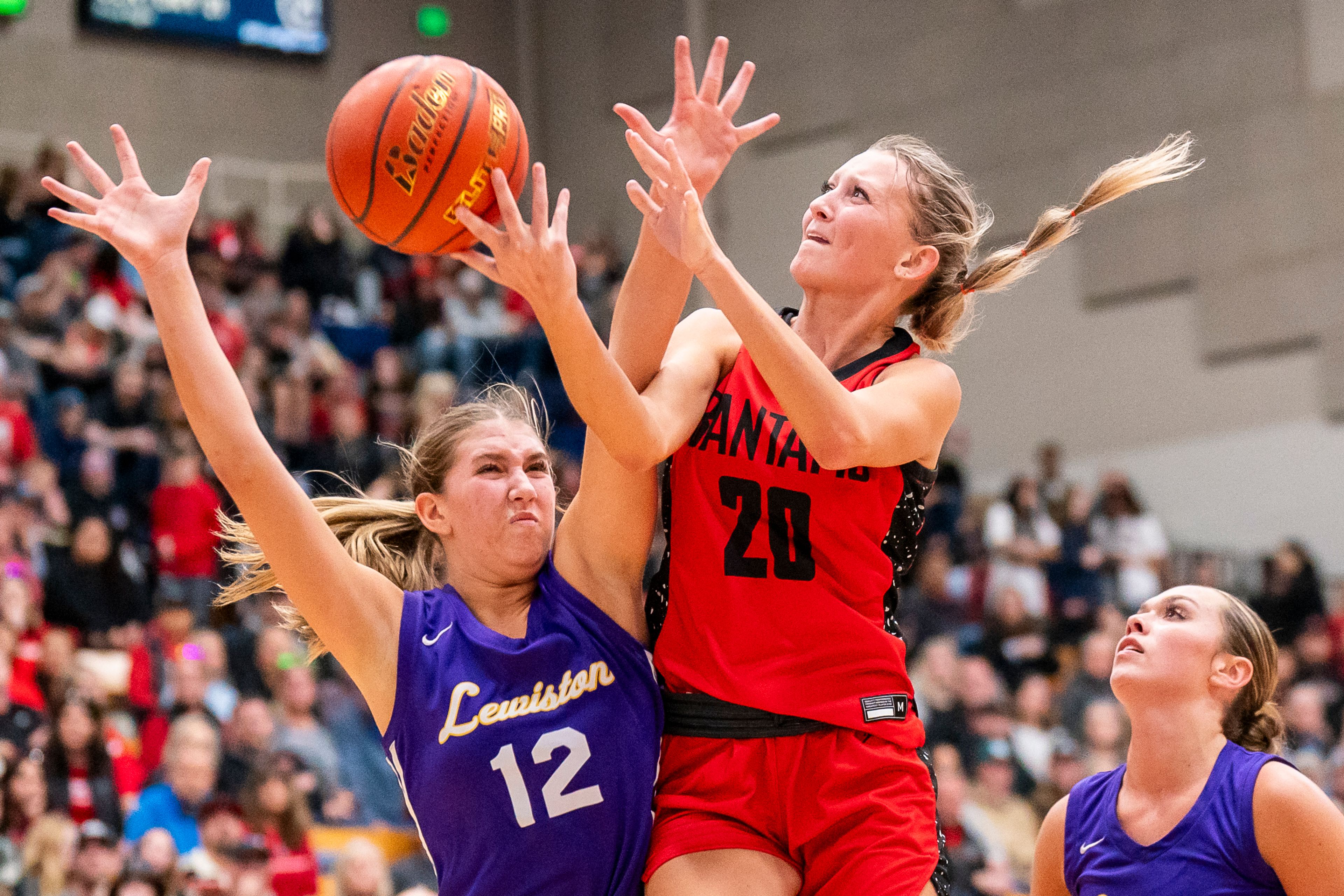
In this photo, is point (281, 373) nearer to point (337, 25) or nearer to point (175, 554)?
point (175, 554)

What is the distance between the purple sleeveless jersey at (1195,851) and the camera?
121 inches

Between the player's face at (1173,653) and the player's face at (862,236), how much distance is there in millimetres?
988

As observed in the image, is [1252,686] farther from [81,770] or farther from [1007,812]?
[81,770]

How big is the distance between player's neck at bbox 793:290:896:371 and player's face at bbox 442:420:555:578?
0.62m

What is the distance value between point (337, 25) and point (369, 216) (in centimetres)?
1269

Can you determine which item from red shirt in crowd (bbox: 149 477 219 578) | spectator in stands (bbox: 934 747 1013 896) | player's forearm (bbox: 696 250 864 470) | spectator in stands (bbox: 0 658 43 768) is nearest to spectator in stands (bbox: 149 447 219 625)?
red shirt in crowd (bbox: 149 477 219 578)

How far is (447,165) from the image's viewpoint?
2.73 m

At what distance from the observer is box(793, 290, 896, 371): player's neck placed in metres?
2.93

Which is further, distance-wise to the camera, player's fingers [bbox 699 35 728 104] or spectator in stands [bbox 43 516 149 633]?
spectator in stands [bbox 43 516 149 633]

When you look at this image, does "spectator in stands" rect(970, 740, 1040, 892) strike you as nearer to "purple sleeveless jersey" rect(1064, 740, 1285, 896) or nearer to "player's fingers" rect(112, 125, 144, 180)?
"purple sleeveless jersey" rect(1064, 740, 1285, 896)

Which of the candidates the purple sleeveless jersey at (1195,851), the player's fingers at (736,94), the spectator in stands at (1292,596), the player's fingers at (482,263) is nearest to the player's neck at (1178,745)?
the purple sleeveless jersey at (1195,851)

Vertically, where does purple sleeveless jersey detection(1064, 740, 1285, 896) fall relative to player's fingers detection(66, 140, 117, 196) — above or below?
below

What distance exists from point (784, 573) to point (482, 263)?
0.75m

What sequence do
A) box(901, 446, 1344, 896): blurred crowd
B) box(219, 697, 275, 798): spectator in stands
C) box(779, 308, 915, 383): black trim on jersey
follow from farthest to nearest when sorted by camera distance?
box(901, 446, 1344, 896): blurred crowd → box(219, 697, 275, 798): spectator in stands → box(779, 308, 915, 383): black trim on jersey
